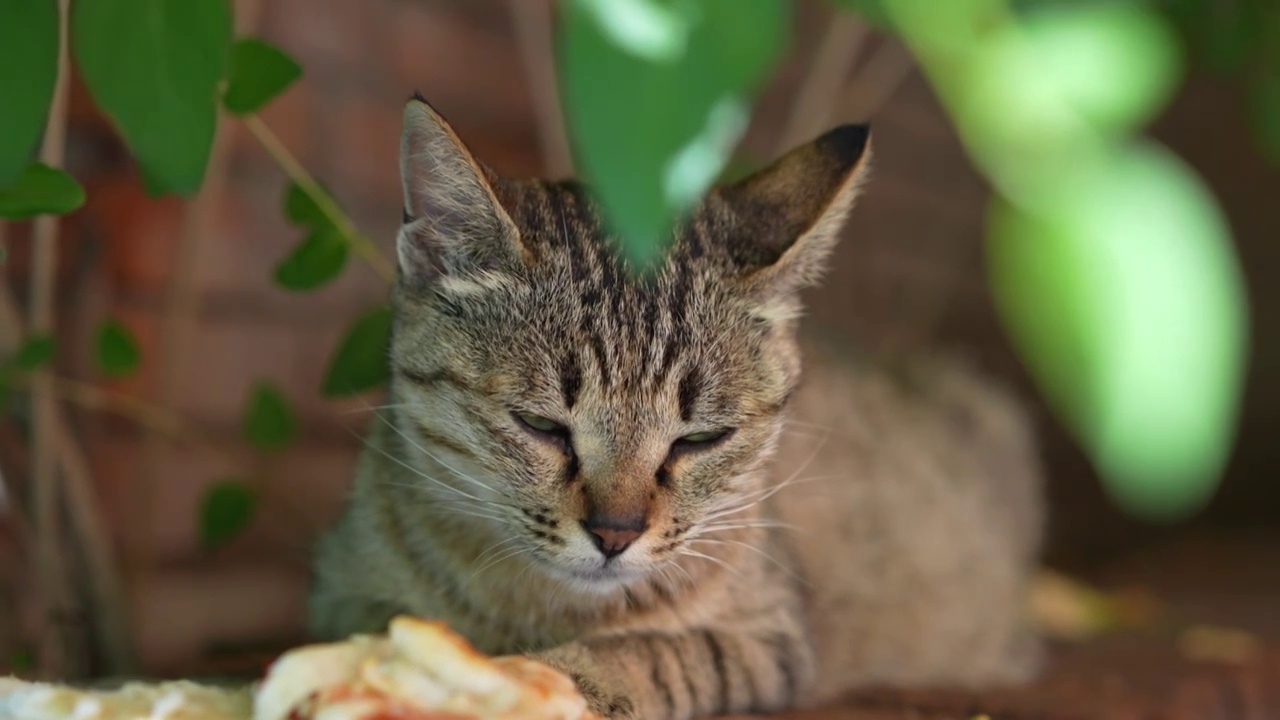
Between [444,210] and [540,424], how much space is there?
0.25 meters

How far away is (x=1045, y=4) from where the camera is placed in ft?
4.07

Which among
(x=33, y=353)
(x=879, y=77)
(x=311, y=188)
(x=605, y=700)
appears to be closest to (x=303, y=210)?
(x=311, y=188)

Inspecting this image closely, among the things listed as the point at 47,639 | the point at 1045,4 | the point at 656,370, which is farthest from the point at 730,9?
the point at 47,639

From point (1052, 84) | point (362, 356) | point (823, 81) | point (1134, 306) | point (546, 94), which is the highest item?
point (823, 81)

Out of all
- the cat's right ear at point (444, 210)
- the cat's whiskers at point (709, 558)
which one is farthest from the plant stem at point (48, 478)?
the cat's whiskers at point (709, 558)

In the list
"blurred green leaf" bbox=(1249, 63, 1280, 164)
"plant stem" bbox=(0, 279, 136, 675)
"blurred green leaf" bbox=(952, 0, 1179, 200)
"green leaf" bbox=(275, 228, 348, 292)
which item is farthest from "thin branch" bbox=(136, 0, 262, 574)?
"blurred green leaf" bbox=(1249, 63, 1280, 164)

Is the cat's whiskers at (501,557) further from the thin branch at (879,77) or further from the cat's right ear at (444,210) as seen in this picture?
the thin branch at (879,77)

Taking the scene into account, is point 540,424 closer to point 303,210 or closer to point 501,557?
point 501,557

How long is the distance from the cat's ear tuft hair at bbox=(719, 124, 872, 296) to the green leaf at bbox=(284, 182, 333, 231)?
46cm

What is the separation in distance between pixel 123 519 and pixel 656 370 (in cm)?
112

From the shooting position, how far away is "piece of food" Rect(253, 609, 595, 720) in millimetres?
930

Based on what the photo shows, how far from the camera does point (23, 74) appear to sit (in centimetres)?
93

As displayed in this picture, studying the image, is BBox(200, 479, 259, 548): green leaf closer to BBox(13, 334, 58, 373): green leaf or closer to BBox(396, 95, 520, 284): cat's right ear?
BBox(13, 334, 58, 373): green leaf

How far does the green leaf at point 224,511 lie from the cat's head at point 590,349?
1.30 ft
